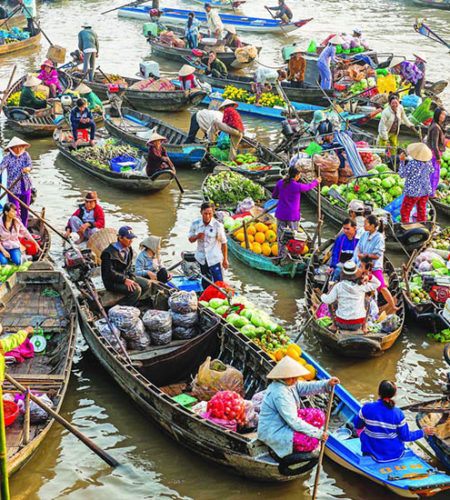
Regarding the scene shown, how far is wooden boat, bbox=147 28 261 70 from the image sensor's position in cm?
2469

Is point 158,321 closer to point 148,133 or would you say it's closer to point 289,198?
point 289,198

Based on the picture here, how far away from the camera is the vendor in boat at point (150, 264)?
9859 mm

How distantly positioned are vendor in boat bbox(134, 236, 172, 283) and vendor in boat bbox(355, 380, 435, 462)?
12.1 ft

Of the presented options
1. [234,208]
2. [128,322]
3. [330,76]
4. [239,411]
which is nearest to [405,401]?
[239,411]

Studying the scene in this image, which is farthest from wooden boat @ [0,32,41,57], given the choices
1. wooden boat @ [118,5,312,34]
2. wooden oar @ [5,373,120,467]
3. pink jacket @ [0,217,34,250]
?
wooden oar @ [5,373,120,467]

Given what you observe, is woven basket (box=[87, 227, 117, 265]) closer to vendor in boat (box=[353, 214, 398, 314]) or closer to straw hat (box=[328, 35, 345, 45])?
vendor in boat (box=[353, 214, 398, 314])

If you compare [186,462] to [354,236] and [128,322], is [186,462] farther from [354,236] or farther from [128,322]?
[354,236]

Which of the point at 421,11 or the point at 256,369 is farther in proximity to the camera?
the point at 421,11

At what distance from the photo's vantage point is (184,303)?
29.2 ft

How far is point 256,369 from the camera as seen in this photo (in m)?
8.09

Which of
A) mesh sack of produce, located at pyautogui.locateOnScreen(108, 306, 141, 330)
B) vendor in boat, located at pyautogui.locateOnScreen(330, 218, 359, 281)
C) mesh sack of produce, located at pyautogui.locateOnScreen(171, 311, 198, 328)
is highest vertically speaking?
vendor in boat, located at pyautogui.locateOnScreen(330, 218, 359, 281)

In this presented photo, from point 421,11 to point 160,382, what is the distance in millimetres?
33327

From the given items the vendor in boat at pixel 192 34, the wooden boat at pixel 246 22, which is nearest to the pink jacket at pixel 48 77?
the vendor in boat at pixel 192 34

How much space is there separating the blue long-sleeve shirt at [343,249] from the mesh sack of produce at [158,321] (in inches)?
103
